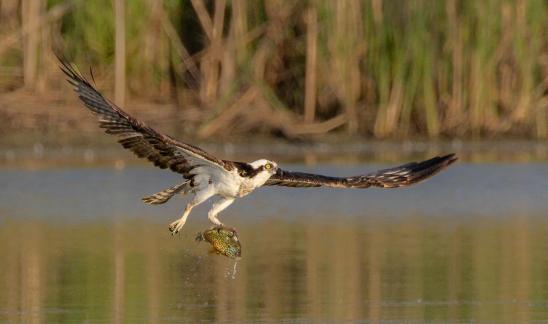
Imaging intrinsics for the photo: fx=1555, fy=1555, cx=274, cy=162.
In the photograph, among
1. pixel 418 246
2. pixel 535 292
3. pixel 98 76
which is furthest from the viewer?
pixel 98 76

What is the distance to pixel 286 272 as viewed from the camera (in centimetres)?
1130

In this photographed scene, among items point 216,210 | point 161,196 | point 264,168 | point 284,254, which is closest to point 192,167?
point 161,196

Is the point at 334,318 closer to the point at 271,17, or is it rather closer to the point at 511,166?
the point at 511,166

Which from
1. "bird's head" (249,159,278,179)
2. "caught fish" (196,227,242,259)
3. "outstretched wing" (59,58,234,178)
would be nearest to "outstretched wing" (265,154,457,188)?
"bird's head" (249,159,278,179)

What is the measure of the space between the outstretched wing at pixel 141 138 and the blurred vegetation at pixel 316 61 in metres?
9.86

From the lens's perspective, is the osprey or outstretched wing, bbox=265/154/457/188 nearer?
the osprey

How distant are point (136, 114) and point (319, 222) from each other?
665 centimetres

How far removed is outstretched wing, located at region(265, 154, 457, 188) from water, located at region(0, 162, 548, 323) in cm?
65

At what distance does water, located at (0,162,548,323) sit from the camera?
32.2ft

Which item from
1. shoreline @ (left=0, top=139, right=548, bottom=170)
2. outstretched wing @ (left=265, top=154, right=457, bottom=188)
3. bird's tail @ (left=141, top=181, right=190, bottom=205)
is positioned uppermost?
shoreline @ (left=0, top=139, right=548, bottom=170)

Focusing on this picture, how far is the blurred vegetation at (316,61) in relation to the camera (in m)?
20.5

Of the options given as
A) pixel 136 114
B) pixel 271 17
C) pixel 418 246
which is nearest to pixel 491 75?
pixel 271 17

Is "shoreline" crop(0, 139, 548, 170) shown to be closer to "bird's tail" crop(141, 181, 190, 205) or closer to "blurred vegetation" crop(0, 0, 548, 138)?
"blurred vegetation" crop(0, 0, 548, 138)

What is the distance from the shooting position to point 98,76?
69.7 ft
